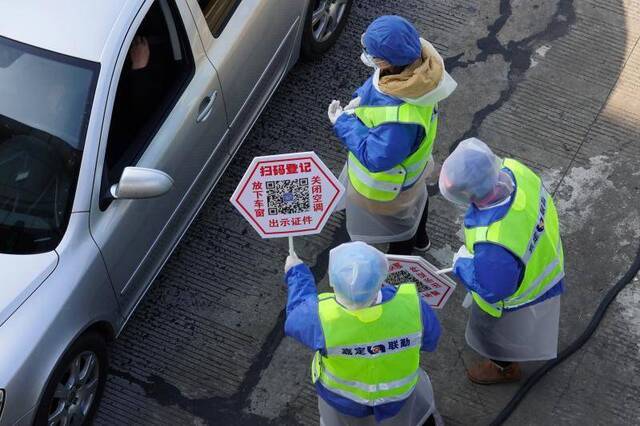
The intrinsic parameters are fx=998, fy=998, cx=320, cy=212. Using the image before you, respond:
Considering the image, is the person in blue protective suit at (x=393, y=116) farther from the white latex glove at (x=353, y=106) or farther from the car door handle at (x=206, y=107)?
the car door handle at (x=206, y=107)

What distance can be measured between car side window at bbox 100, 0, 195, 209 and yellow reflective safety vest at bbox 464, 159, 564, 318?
1.75 meters

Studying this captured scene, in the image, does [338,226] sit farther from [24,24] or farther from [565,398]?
[24,24]

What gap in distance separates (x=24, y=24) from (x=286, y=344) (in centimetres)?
218

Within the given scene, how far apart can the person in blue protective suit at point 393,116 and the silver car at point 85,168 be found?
0.91 m

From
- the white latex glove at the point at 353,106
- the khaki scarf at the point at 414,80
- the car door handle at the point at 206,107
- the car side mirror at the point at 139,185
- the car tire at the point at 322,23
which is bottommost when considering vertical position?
the car tire at the point at 322,23

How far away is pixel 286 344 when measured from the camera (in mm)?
5539

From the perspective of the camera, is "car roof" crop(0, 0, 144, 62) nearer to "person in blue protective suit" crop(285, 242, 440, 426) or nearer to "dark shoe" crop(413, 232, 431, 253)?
"person in blue protective suit" crop(285, 242, 440, 426)

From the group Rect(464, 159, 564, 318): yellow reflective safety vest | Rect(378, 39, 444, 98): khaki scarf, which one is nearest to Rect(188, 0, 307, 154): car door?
Rect(378, 39, 444, 98): khaki scarf

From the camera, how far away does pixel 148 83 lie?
520 centimetres

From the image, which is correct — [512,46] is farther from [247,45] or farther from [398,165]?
[398,165]

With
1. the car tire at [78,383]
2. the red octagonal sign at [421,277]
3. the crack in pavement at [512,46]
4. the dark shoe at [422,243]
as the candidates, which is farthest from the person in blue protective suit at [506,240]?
the crack in pavement at [512,46]

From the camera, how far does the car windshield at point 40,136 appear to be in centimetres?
471

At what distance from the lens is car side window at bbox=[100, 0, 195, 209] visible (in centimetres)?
499

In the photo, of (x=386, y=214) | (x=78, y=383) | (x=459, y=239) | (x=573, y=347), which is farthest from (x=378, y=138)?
(x=78, y=383)
